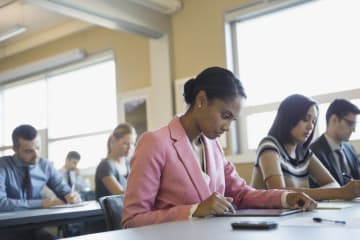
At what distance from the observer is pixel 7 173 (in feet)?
10.3

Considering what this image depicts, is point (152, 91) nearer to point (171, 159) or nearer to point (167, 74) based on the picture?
point (167, 74)

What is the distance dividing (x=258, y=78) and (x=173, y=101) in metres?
0.99

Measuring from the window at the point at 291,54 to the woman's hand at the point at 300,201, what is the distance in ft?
8.29

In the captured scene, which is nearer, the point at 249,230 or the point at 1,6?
the point at 249,230

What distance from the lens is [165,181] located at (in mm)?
1578

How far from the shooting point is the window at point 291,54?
4125mm

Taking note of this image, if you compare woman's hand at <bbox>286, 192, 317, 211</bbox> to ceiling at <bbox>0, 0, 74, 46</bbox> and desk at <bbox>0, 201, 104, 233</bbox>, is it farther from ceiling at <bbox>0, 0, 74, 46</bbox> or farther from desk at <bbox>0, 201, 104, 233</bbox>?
ceiling at <bbox>0, 0, 74, 46</bbox>

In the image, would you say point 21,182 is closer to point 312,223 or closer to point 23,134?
point 23,134

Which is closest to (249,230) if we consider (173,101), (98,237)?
(98,237)

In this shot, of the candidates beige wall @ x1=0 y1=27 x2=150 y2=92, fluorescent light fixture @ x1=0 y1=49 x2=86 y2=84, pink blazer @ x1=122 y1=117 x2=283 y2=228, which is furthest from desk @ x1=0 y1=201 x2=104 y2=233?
fluorescent light fixture @ x1=0 y1=49 x2=86 y2=84

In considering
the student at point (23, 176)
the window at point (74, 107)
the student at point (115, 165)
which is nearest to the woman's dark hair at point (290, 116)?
the student at point (115, 165)

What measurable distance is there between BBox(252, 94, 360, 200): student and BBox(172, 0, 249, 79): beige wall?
2.38m

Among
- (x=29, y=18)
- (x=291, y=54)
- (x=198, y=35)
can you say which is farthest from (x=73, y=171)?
(x=291, y=54)

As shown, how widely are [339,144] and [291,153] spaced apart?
0.78 meters
